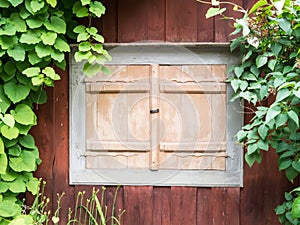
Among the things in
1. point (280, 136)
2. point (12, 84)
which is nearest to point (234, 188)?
point (280, 136)

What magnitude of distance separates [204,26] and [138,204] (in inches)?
40.1

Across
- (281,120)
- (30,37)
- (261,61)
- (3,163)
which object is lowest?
(3,163)

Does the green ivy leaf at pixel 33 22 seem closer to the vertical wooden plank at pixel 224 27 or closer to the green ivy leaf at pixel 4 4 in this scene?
the green ivy leaf at pixel 4 4

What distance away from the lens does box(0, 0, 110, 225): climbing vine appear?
2193 mm

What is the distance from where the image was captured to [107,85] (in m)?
2.43

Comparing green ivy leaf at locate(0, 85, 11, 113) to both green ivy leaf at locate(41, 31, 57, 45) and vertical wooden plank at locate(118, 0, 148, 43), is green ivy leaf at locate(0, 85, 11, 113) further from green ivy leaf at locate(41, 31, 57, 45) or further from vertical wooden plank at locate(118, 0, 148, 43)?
vertical wooden plank at locate(118, 0, 148, 43)

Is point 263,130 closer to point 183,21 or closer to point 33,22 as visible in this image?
point 183,21

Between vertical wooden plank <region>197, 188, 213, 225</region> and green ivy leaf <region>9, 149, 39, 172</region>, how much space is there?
0.88 metres

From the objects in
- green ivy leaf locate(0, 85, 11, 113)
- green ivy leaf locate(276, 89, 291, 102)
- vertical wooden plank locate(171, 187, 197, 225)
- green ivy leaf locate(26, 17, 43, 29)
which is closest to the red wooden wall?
vertical wooden plank locate(171, 187, 197, 225)

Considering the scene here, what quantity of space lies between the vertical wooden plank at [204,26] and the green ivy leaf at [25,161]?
1.06 meters

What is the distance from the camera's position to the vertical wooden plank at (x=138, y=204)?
246 centimetres

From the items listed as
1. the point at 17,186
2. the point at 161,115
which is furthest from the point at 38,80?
the point at 161,115

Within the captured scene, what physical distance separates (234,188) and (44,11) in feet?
4.37

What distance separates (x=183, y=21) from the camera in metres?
2.41
